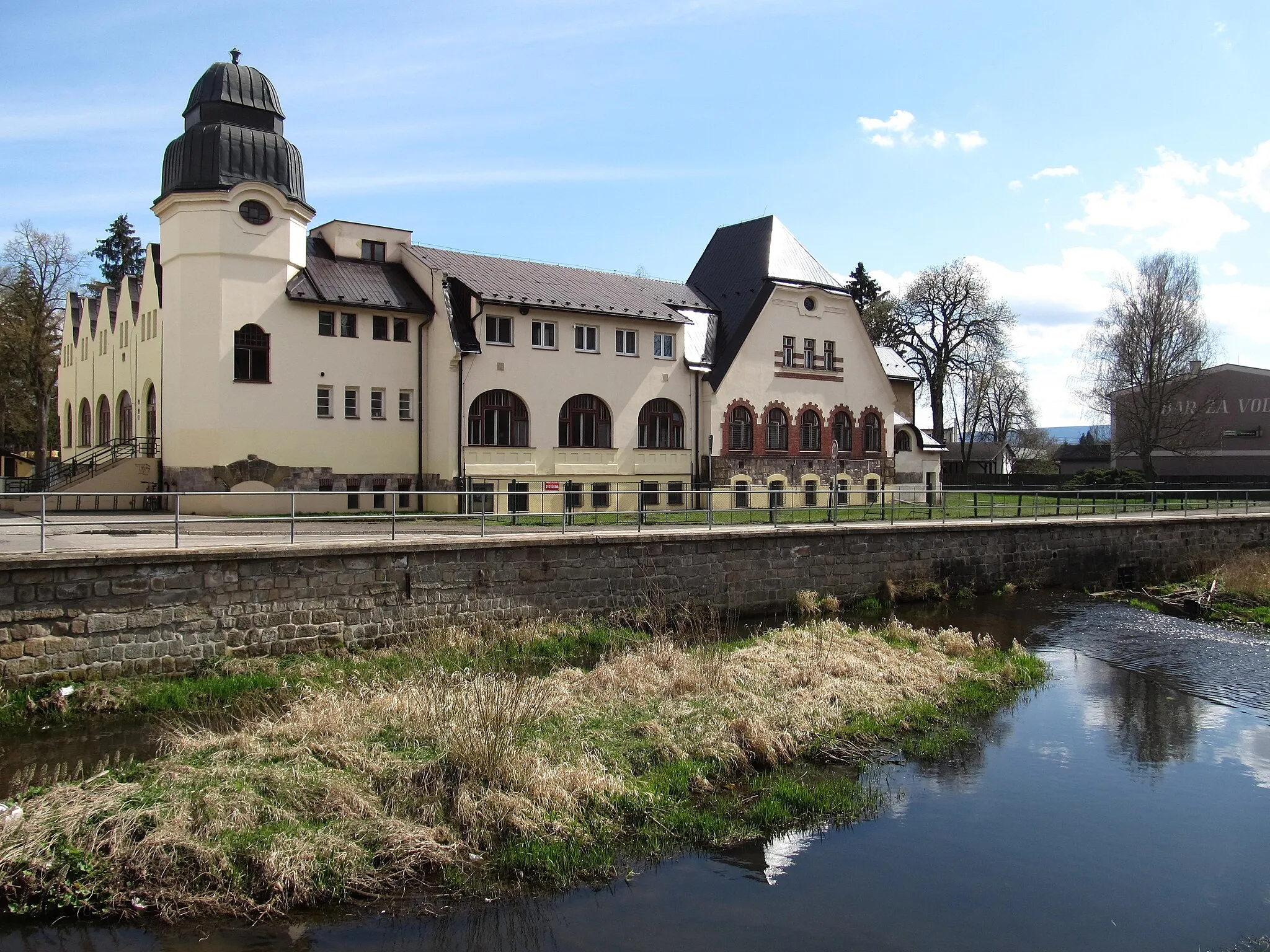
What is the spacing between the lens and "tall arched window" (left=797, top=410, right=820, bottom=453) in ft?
131

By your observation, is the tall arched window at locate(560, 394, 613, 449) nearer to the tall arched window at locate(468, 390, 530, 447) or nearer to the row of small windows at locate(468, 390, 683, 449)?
the row of small windows at locate(468, 390, 683, 449)

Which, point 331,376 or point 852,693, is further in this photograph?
point 331,376

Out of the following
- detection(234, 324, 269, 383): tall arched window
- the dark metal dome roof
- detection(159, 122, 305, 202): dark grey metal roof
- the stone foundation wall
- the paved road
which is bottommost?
the stone foundation wall

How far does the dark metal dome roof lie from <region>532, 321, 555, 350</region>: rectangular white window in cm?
1063

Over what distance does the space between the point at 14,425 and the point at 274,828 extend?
168 ft

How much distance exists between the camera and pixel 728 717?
42.4 feet

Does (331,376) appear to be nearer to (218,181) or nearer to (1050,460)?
(218,181)

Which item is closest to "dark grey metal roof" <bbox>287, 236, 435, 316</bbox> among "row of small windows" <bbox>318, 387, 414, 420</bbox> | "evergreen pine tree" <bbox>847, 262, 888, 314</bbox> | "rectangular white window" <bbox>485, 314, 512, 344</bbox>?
"rectangular white window" <bbox>485, 314, 512, 344</bbox>

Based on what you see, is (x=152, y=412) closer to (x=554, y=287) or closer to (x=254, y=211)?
(x=254, y=211)

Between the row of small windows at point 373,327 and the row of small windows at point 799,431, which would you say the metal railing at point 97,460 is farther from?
the row of small windows at point 799,431

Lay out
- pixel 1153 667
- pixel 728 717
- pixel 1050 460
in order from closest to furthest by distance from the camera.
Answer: pixel 728 717
pixel 1153 667
pixel 1050 460

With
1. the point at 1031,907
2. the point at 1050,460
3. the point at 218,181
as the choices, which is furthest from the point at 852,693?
the point at 1050,460

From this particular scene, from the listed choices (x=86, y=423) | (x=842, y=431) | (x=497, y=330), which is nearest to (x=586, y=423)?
(x=497, y=330)

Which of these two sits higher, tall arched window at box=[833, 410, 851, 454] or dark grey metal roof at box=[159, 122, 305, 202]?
dark grey metal roof at box=[159, 122, 305, 202]
